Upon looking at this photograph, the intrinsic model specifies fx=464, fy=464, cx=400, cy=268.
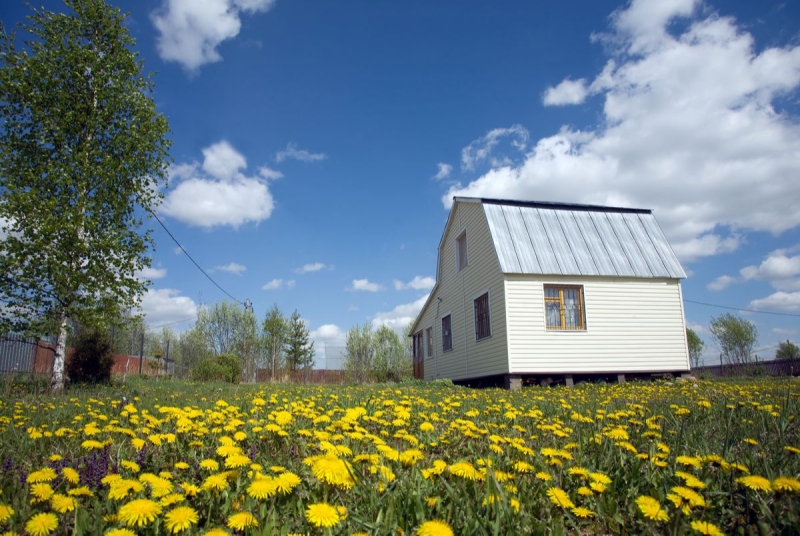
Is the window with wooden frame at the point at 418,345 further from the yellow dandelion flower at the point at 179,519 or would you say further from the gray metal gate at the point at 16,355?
the yellow dandelion flower at the point at 179,519

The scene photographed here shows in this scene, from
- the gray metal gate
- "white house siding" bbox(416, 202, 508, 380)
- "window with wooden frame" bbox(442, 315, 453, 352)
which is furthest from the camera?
"window with wooden frame" bbox(442, 315, 453, 352)

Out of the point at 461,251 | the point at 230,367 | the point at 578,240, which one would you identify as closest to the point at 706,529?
the point at 578,240

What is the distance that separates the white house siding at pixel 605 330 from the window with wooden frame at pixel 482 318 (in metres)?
1.53

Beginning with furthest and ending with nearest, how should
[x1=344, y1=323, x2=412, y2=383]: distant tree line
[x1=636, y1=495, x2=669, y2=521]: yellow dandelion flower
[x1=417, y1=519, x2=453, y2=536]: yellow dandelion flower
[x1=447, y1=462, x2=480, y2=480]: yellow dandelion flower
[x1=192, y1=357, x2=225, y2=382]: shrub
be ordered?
[x1=344, y1=323, x2=412, y2=383]: distant tree line, [x1=192, y1=357, x2=225, y2=382]: shrub, [x1=447, y1=462, x2=480, y2=480]: yellow dandelion flower, [x1=636, y1=495, x2=669, y2=521]: yellow dandelion flower, [x1=417, y1=519, x2=453, y2=536]: yellow dandelion flower

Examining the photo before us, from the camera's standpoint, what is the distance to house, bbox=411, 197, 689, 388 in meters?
13.3

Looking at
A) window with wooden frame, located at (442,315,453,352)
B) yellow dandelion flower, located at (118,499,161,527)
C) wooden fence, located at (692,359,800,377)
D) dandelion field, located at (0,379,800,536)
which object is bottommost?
dandelion field, located at (0,379,800,536)

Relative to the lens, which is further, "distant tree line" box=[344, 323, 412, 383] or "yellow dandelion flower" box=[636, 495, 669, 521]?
"distant tree line" box=[344, 323, 412, 383]

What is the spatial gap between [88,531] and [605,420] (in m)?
3.86

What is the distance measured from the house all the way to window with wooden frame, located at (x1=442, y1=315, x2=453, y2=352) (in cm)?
241

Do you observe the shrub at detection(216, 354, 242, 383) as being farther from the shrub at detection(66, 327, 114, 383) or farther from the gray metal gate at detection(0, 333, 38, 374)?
the gray metal gate at detection(0, 333, 38, 374)

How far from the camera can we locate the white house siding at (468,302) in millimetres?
13891

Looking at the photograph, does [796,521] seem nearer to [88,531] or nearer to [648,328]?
[88,531]

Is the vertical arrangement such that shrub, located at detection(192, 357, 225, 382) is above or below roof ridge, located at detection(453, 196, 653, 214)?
below

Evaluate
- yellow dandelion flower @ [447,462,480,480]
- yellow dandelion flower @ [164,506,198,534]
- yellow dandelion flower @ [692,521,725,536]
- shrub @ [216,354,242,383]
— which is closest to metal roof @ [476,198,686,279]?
yellow dandelion flower @ [447,462,480,480]
